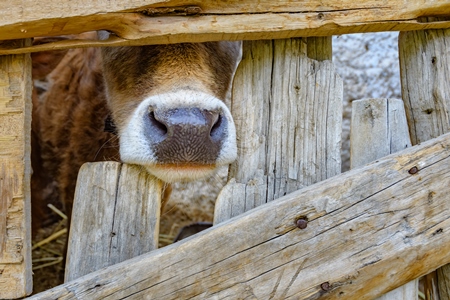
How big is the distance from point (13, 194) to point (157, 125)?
575 mm

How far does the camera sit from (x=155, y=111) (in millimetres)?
2275

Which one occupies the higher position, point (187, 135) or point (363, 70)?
point (363, 70)

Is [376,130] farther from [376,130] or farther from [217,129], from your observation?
[217,129]

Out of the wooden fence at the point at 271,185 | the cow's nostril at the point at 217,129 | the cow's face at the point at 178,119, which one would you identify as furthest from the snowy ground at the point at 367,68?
the cow's nostril at the point at 217,129

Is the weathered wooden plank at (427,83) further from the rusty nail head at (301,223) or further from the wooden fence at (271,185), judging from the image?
the rusty nail head at (301,223)

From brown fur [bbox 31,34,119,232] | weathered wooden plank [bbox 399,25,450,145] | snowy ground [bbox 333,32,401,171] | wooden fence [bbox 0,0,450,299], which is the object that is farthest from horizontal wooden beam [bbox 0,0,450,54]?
snowy ground [bbox 333,32,401,171]

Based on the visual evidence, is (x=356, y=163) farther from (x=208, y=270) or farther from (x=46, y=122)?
(x=46, y=122)

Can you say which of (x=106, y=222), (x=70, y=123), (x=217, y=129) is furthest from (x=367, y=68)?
(x=106, y=222)

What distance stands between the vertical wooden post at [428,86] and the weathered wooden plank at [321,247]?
0.66 feet

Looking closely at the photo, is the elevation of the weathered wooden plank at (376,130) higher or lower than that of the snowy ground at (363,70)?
lower

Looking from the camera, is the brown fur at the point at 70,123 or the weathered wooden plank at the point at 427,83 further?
the brown fur at the point at 70,123

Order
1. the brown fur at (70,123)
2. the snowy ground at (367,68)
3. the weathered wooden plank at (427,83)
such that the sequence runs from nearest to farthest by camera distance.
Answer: the weathered wooden plank at (427,83) → the brown fur at (70,123) → the snowy ground at (367,68)

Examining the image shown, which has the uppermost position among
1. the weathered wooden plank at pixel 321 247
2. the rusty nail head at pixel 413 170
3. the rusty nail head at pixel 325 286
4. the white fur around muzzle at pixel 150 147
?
the white fur around muzzle at pixel 150 147

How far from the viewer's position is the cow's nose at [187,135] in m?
2.20
